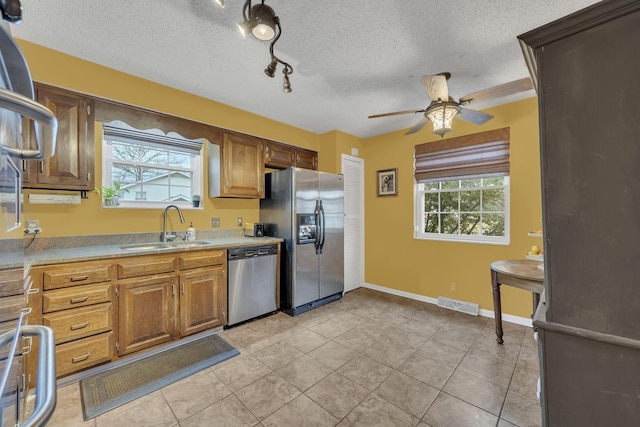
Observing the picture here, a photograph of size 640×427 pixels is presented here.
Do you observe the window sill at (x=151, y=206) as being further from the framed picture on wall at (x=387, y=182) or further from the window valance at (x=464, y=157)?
the window valance at (x=464, y=157)

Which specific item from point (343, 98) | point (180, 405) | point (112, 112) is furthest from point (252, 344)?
point (343, 98)

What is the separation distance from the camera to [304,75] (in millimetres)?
2574

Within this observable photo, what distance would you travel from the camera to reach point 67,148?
2.20 metres

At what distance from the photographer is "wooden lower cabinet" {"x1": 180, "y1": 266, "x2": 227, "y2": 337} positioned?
99.3 inches

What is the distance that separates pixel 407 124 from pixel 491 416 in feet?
11.5

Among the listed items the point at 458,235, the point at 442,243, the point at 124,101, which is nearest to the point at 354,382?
the point at 442,243

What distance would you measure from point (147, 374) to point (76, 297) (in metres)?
0.80

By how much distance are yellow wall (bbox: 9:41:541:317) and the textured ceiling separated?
171mm

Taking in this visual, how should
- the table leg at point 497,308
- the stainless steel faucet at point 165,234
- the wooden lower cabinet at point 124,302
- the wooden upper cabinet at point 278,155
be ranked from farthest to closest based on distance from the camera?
1. the wooden upper cabinet at point 278,155
2. the stainless steel faucet at point 165,234
3. the table leg at point 497,308
4. the wooden lower cabinet at point 124,302

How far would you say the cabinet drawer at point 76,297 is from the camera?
6.04 feet

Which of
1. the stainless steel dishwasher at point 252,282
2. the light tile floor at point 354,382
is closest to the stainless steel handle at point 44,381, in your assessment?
the light tile floor at point 354,382

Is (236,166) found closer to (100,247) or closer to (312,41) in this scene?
(100,247)

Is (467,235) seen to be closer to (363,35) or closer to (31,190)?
(363,35)

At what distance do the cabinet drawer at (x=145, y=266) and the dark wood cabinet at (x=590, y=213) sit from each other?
105 inches
